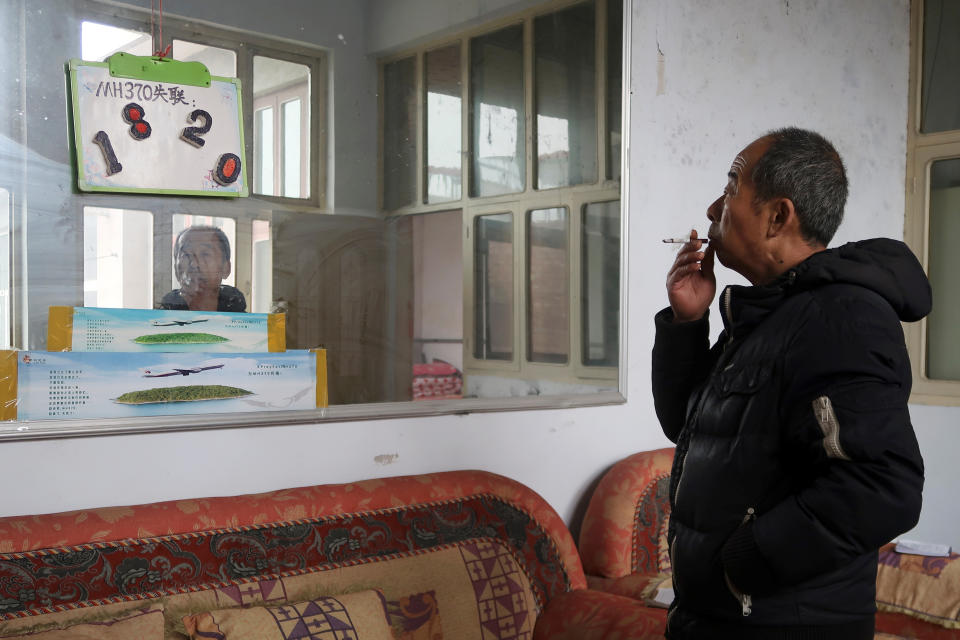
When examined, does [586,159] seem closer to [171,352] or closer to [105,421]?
[171,352]

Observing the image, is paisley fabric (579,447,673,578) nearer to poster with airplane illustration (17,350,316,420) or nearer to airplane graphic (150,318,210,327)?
poster with airplane illustration (17,350,316,420)

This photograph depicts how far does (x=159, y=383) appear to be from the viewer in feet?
5.75

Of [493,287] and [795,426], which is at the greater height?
[493,287]

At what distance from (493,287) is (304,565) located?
0.99 meters

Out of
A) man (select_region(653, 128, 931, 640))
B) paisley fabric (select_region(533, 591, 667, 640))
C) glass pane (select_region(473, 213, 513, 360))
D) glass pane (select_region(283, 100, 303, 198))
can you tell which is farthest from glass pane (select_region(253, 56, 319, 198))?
paisley fabric (select_region(533, 591, 667, 640))

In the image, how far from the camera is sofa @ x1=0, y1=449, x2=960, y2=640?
150cm

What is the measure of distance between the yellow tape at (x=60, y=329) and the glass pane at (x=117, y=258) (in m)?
0.04

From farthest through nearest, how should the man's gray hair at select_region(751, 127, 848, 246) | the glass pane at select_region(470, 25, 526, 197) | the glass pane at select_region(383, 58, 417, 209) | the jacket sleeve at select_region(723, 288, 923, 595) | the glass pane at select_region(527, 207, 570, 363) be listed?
the glass pane at select_region(527, 207, 570, 363), the glass pane at select_region(470, 25, 526, 197), the glass pane at select_region(383, 58, 417, 209), the man's gray hair at select_region(751, 127, 848, 246), the jacket sleeve at select_region(723, 288, 923, 595)

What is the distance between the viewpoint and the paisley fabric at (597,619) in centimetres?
182

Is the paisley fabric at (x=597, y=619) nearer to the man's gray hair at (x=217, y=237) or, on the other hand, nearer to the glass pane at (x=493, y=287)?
the glass pane at (x=493, y=287)

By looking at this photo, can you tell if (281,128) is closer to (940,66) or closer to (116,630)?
(116,630)

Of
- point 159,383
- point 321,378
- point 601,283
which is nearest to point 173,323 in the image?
point 159,383

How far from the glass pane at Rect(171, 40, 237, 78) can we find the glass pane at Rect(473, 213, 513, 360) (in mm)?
790

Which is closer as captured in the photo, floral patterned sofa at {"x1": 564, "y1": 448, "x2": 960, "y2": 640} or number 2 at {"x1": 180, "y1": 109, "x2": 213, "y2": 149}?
number 2 at {"x1": 180, "y1": 109, "x2": 213, "y2": 149}
